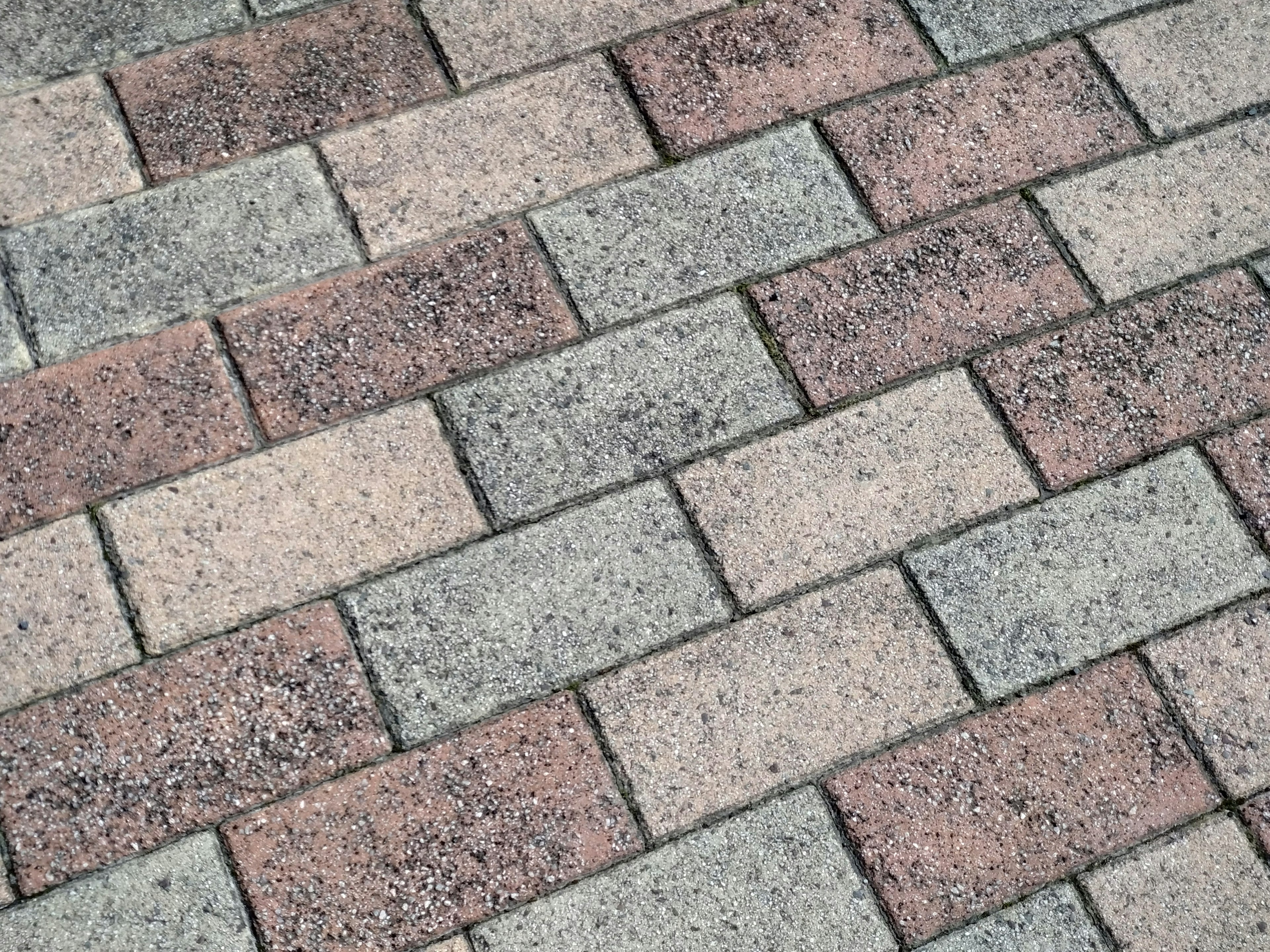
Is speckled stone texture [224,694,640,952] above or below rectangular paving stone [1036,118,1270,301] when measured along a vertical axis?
below

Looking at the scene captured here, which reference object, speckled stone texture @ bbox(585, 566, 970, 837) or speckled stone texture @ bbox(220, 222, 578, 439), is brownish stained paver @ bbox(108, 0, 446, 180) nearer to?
speckled stone texture @ bbox(220, 222, 578, 439)

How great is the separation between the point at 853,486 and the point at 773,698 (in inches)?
16.3

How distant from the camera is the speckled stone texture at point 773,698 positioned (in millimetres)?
Result: 2049

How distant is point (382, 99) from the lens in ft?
8.09

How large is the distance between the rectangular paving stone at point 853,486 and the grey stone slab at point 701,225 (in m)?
0.34

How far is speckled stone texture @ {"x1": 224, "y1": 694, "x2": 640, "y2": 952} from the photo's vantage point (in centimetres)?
196

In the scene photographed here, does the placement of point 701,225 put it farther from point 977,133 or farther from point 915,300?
point 977,133

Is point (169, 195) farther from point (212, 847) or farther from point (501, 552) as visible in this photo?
point (212, 847)

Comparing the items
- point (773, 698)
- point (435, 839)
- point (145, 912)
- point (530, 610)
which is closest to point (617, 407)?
point (530, 610)

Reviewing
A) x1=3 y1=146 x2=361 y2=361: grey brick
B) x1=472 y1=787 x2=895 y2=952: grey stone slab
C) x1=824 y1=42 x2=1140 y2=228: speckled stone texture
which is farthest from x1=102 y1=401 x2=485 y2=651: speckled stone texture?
x1=824 y1=42 x2=1140 y2=228: speckled stone texture

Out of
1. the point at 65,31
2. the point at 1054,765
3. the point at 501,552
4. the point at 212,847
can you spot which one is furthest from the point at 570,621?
the point at 65,31

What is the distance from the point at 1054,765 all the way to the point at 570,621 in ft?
2.78

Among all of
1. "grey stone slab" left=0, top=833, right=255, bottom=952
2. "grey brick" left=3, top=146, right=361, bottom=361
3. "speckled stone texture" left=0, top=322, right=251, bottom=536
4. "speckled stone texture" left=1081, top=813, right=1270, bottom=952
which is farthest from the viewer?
"grey brick" left=3, top=146, right=361, bottom=361

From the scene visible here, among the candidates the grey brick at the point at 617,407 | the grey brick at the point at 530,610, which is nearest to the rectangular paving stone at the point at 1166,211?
the grey brick at the point at 617,407
